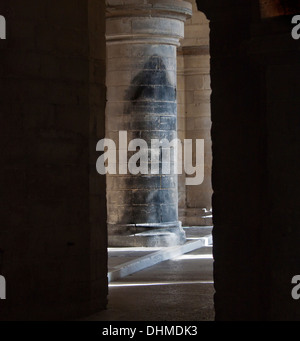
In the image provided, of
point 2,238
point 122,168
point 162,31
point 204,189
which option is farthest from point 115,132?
point 2,238

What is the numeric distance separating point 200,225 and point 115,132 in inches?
190

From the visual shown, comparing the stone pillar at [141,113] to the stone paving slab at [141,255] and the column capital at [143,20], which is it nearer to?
the column capital at [143,20]

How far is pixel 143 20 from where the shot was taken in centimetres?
1577

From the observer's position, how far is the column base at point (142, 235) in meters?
16.0

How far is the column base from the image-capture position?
1599cm

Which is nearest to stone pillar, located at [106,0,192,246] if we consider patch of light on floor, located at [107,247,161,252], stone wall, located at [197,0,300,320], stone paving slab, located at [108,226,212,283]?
patch of light on floor, located at [107,247,161,252]

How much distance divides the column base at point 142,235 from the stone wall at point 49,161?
602 centimetres

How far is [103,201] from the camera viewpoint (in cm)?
1014

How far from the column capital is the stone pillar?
2 cm

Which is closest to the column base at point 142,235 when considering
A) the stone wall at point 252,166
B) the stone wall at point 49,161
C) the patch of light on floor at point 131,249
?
the patch of light on floor at point 131,249

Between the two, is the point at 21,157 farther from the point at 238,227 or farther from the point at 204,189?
the point at 204,189

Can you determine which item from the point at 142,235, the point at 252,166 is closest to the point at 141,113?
the point at 142,235

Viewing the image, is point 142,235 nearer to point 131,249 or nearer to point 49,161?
point 131,249

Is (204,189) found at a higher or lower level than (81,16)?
lower
